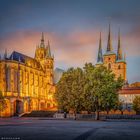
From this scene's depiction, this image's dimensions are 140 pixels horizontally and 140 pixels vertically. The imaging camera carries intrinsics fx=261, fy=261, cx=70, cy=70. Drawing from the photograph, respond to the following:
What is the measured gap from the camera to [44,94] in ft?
433

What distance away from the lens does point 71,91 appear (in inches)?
2232

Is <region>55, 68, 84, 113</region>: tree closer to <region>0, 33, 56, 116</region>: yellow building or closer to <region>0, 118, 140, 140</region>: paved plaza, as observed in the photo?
<region>0, 118, 140, 140</region>: paved plaza

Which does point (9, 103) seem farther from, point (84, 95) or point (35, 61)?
point (84, 95)

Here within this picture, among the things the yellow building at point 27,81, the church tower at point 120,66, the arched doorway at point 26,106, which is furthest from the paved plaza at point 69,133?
the church tower at point 120,66

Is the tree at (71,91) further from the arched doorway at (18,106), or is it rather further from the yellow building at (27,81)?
the arched doorway at (18,106)

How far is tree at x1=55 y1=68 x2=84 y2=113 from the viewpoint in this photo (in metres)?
55.3

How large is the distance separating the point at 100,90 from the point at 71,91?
7.35 metres

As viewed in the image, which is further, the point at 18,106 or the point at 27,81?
the point at 27,81

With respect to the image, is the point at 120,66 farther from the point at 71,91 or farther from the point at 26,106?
the point at 71,91

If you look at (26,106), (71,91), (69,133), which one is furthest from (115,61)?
(69,133)

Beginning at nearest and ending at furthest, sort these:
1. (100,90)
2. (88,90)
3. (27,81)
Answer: (100,90), (88,90), (27,81)

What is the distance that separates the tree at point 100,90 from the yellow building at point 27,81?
5323 cm

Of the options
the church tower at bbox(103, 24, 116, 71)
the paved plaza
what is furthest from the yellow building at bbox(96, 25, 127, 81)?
the paved plaza

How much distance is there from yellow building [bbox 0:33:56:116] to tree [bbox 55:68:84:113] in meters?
45.4
